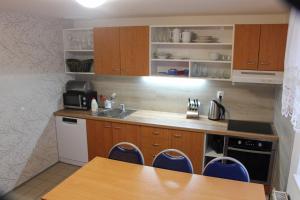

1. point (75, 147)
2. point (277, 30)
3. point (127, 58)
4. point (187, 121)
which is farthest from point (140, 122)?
point (277, 30)

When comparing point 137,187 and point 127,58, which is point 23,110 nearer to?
point 127,58

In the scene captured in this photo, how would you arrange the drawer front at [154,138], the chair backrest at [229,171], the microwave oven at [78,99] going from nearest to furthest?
1. the chair backrest at [229,171]
2. the drawer front at [154,138]
3. the microwave oven at [78,99]

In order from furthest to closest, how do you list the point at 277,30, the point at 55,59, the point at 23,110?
the point at 55,59
the point at 23,110
the point at 277,30

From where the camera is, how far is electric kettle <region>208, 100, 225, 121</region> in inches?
127

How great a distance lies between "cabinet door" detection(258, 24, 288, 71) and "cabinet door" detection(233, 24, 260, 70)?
0.21 ft

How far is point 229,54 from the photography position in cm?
321

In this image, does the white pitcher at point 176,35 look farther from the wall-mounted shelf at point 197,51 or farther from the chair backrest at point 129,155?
the chair backrest at point 129,155

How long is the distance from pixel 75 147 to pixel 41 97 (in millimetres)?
897

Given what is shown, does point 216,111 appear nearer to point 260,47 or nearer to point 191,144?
point 191,144

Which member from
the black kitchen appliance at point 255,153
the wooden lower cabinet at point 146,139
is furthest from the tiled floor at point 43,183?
the black kitchen appliance at point 255,153

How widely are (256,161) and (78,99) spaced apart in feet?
8.72

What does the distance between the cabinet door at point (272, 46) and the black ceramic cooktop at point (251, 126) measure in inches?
29.0

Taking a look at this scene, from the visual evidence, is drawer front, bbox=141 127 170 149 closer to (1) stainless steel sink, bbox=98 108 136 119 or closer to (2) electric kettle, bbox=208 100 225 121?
(1) stainless steel sink, bbox=98 108 136 119

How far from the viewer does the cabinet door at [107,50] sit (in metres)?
3.40
